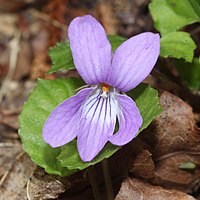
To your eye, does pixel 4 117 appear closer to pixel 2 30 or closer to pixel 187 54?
pixel 2 30

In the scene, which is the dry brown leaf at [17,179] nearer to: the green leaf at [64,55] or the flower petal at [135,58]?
the green leaf at [64,55]

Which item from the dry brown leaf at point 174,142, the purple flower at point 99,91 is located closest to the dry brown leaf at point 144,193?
the dry brown leaf at point 174,142

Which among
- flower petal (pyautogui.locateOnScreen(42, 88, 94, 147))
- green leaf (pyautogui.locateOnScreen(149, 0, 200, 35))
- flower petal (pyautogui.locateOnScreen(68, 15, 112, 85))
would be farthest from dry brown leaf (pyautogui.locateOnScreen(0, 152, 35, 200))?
green leaf (pyautogui.locateOnScreen(149, 0, 200, 35))

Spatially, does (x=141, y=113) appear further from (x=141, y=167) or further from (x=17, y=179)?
(x=17, y=179)

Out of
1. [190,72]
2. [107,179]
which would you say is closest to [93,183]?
[107,179]

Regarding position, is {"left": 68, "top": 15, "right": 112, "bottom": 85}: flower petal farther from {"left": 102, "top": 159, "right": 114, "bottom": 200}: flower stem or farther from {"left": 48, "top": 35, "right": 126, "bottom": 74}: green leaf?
{"left": 102, "top": 159, "right": 114, "bottom": 200}: flower stem

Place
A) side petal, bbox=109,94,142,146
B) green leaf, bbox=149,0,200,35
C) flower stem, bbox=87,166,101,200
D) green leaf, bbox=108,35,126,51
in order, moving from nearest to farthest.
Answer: side petal, bbox=109,94,142,146
flower stem, bbox=87,166,101,200
green leaf, bbox=108,35,126,51
green leaf, bbox=149,0,200,35

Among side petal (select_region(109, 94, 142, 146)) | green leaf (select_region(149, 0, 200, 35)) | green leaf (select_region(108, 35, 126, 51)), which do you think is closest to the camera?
side petal (select_region(109, 94, 142, 146))
